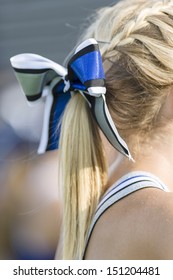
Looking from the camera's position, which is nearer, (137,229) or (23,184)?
(137,229)

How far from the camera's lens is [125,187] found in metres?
1.34

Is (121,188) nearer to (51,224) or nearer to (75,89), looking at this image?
(75,89)

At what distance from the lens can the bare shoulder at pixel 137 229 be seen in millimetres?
1216

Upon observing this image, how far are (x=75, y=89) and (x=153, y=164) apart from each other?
0.26 m

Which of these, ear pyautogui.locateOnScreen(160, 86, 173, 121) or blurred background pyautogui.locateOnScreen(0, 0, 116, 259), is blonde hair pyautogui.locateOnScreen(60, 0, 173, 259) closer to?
ear pyautogui.locateOnScreen(160, 86, 173, 121)

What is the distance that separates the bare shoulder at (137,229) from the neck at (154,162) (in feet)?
0.26

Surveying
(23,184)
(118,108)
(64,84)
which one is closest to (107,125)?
(118,108)

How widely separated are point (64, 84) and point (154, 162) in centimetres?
32

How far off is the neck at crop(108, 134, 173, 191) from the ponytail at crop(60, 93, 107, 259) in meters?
0.05

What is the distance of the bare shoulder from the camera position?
122cm

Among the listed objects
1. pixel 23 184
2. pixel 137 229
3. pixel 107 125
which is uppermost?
pixel 107 125

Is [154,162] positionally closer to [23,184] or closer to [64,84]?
[64,84]

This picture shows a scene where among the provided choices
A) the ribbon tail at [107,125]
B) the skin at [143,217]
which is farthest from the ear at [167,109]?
the ribbon tail at [107,125]

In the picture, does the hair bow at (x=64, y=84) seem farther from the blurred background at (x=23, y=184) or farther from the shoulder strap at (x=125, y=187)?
the blurred background at (x=23, y=184)
